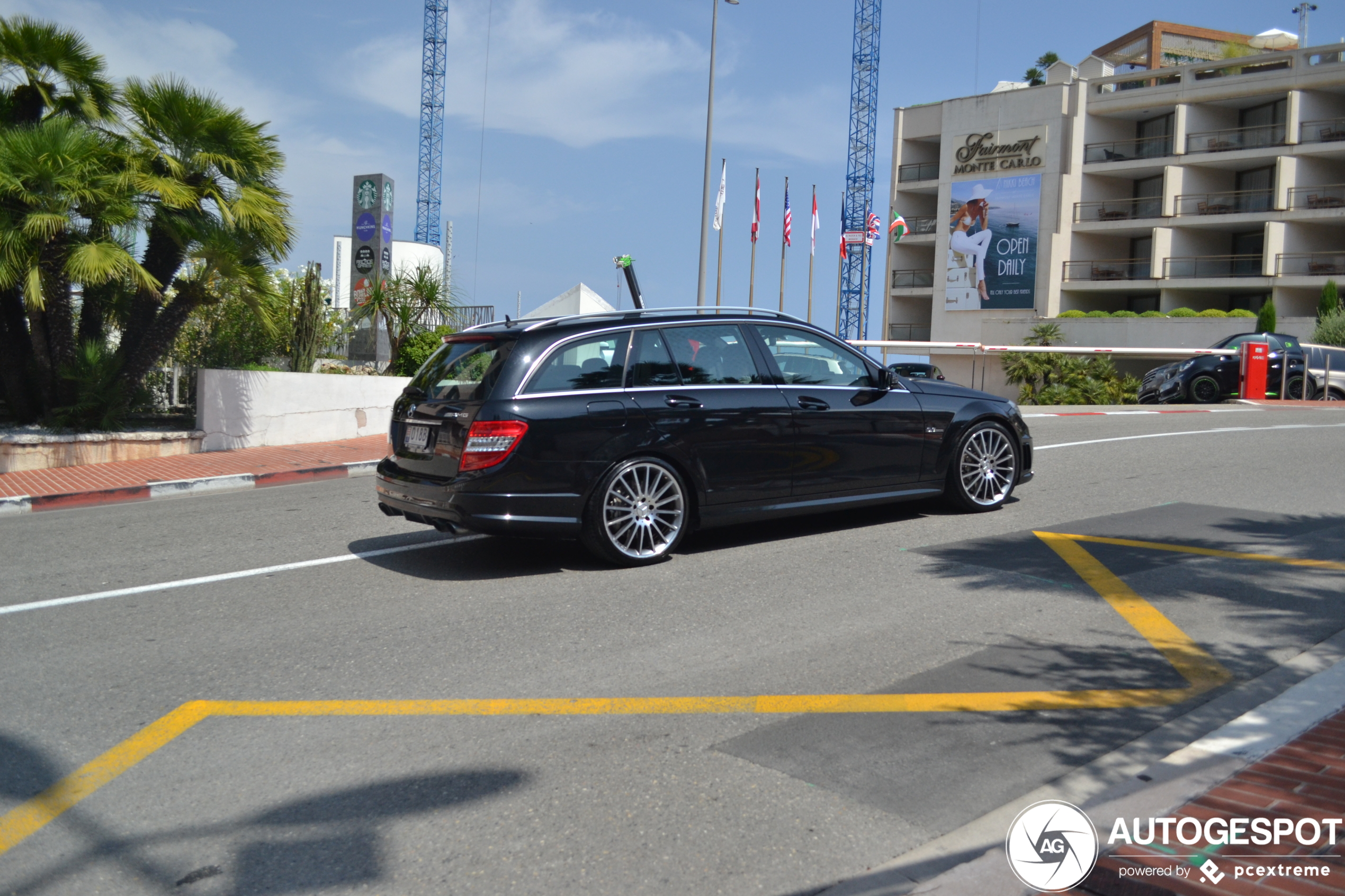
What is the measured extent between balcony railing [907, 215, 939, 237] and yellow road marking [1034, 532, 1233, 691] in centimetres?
5313

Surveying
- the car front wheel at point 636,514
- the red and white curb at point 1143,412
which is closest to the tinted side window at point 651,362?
the car front wheel at point 636,514

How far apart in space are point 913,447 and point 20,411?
1239 cm

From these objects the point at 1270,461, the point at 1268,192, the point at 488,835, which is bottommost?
the point at 488,835

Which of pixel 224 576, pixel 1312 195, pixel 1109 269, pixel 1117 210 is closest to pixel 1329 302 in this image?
pixel 1312 195

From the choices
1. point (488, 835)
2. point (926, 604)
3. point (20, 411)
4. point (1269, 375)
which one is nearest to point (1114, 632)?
point (926, 604)

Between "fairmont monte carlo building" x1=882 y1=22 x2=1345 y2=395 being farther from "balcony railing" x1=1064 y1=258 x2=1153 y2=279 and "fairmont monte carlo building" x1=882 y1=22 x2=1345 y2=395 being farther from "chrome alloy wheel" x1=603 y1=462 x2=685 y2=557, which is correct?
"chrome alloy wheel" x1=603 y1=462 x2=685 y2=557

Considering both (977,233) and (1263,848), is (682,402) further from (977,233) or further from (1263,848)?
(977,233)

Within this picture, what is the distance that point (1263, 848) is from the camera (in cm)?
307

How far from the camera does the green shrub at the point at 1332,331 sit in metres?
36.5

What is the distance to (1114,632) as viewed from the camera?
5.29 m

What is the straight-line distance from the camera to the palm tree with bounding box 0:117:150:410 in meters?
12.3

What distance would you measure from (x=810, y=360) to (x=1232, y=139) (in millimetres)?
47812

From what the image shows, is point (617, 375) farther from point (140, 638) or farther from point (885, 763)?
point (885, 763)

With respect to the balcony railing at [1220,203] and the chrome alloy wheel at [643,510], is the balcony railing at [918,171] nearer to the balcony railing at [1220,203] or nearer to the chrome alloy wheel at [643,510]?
the balcony railing at [1220,203]
